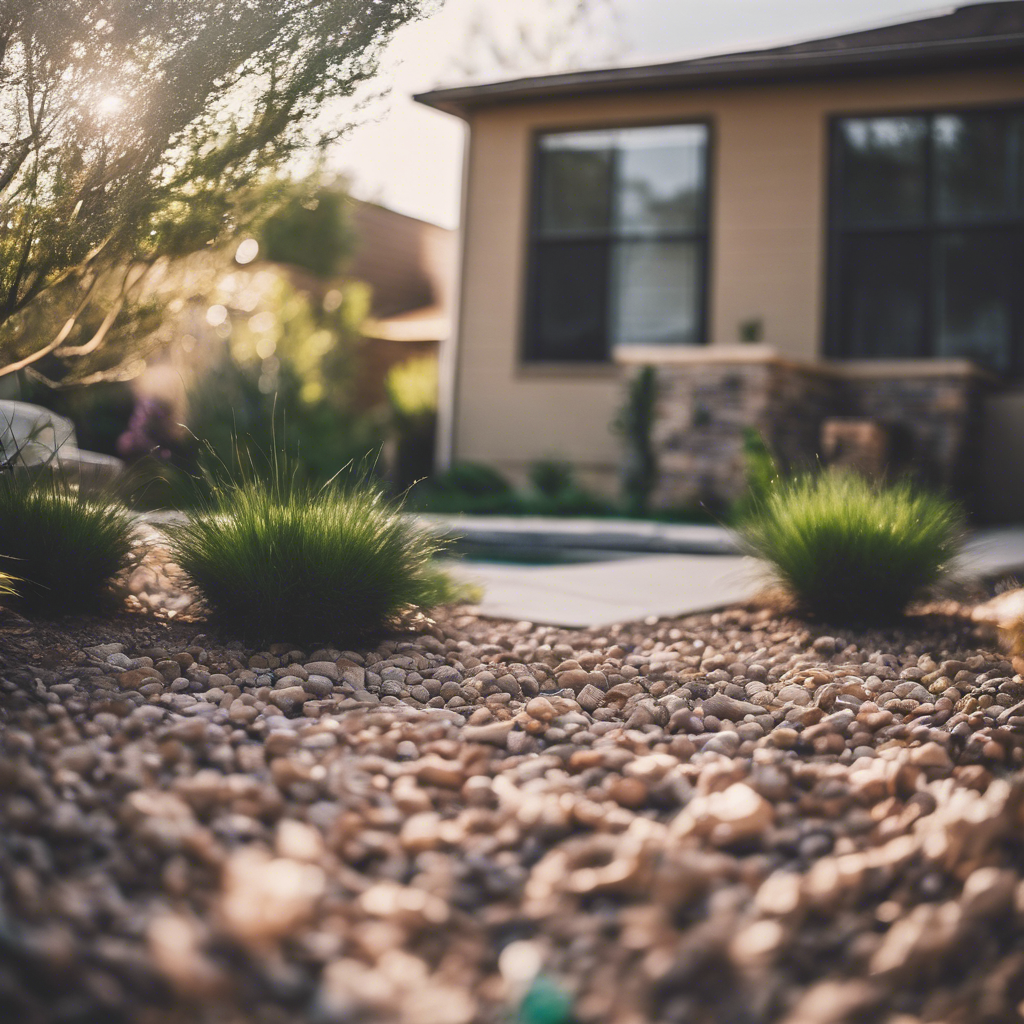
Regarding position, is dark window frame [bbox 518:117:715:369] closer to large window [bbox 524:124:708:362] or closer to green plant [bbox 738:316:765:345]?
large window [bbox 524:124:708:362]

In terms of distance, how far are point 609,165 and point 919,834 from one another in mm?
8568

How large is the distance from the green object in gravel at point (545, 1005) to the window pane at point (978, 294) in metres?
8.45

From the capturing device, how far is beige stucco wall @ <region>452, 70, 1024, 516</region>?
8.95 m

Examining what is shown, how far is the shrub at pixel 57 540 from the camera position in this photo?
317cm

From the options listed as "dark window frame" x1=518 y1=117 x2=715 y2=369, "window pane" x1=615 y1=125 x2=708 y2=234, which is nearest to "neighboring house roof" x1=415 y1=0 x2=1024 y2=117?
"dark window frame" x1=518 y1=117 x2=715 y2=369

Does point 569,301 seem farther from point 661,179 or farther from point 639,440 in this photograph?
point 639,440

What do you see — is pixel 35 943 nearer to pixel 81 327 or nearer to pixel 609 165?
pixel 81 327

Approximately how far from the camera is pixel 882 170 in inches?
353

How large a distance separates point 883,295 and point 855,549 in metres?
5.95

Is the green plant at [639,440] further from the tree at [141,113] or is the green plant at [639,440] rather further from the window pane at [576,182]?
the tree at [141,113]

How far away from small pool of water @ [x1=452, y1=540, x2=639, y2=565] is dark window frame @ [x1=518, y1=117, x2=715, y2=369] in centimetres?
337

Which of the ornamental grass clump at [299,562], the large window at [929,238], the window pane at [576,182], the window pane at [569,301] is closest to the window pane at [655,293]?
the window pane at [569,301]

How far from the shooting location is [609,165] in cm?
965

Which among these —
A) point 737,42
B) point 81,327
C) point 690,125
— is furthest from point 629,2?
point 81,327
